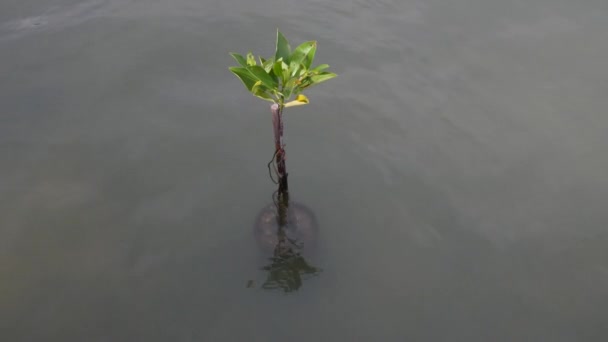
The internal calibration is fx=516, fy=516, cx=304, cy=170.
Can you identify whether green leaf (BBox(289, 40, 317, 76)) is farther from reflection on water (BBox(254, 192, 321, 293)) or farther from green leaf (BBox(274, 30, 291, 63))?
reflection on water (BBox(254, 192, 321, 293))

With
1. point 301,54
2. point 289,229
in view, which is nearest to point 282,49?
point 301,54

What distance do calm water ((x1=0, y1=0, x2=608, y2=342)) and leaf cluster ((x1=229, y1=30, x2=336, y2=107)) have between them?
111 cm

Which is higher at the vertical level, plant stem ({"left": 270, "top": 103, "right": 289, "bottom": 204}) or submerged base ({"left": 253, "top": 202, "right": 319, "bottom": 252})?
plant stem ({"left": 270, "top": 103, "right": 289, "bottom": 204})

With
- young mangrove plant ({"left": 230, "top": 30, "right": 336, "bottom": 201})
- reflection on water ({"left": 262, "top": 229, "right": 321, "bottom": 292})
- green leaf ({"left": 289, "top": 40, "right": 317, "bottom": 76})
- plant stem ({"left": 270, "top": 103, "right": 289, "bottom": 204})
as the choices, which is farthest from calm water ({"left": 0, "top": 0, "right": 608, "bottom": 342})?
green leaf ({"left": 289, "top": 40, "right": 317, "bottom": 76})

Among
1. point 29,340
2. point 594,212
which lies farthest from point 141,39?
point 594,212

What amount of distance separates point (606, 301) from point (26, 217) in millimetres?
3925

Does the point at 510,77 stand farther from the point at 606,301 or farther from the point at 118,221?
the point at 118,221

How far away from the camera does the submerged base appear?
3480 mm

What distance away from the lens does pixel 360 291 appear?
3.32 metres

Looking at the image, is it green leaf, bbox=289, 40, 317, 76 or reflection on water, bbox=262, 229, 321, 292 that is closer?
green leaf, bbox=289, 40, 317, 76

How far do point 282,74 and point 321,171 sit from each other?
1.33 meters

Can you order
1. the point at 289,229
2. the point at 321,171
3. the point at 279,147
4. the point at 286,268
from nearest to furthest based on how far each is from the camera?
the point at 279,147, the point at 286,268, the point at 289,229, the point at 321,171

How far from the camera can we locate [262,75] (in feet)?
9.11

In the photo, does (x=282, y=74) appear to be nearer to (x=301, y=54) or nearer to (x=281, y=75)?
(x=281, y=75)
